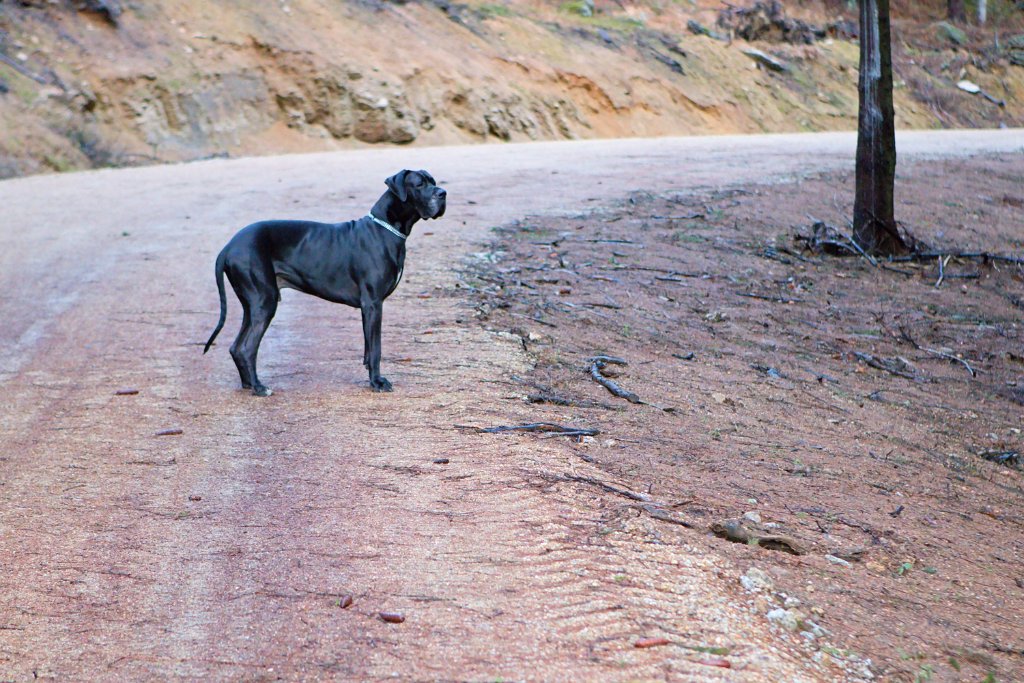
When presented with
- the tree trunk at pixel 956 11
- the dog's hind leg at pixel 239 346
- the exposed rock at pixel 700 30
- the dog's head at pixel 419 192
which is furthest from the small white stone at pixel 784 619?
the tree trunk at pixel 956 11

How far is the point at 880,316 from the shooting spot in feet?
34.4

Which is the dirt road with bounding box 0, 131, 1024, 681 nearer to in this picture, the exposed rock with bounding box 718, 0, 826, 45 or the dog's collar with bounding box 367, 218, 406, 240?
the dog's collar with bounding box 367, 218, 406, 240

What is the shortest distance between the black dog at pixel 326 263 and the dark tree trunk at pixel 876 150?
296 inches

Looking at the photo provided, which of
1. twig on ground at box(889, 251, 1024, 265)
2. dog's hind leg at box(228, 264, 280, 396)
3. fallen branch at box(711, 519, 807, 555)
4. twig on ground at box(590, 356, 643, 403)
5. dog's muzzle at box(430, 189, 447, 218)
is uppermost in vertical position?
dog's muzzle at box(430, 189, 447, 218)

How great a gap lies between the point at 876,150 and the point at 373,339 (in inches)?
316

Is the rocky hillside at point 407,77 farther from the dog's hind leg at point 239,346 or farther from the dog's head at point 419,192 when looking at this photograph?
the dog's head at point 419,192

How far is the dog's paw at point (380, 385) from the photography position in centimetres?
665

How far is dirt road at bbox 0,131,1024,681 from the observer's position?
3.83 meters

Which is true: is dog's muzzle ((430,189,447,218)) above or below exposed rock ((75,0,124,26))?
below

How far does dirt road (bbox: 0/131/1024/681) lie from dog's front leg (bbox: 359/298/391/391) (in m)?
0.10

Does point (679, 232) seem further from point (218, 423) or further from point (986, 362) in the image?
point (218, 423)

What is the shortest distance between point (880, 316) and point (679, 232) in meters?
3.01

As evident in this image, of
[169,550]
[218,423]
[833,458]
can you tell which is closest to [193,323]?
[218,423]

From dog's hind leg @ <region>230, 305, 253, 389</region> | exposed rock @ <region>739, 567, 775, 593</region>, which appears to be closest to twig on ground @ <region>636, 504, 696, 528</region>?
exposed rock @ <region>739, 567, 775, 593</region>
